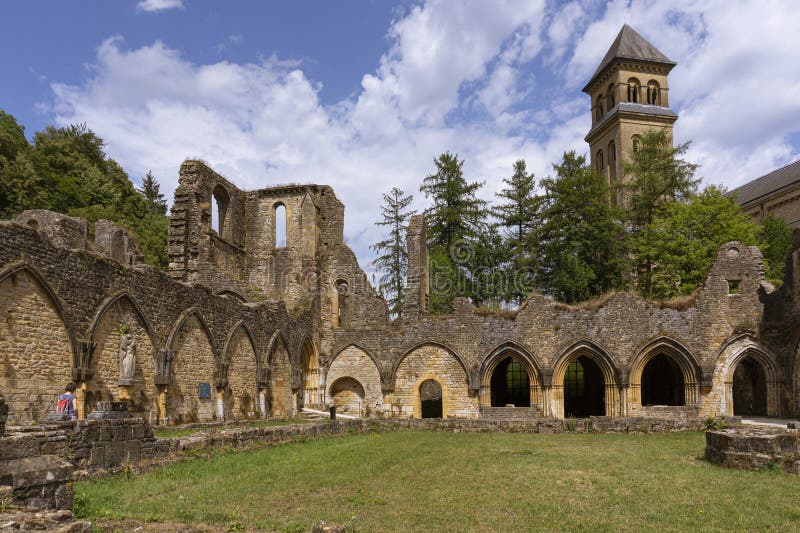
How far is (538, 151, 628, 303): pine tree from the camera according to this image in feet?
92.7

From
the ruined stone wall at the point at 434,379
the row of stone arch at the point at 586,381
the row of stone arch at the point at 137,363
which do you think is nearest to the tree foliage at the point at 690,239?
the row of stone arch at the point at 586,381

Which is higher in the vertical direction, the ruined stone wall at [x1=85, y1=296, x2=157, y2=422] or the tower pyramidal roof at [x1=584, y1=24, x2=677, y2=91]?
the tower pyramidal roof at [x1=584, y1=24, x2=677, y2=91]

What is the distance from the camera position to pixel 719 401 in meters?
20.6

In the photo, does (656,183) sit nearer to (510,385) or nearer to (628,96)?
(510,385)

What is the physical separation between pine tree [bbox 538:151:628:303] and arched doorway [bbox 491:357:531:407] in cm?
464

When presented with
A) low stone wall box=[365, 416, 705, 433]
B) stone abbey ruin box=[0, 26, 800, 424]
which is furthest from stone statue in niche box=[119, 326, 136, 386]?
low stone wall box=[365, 416, 705, 433]

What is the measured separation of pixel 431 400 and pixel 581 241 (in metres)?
9.71

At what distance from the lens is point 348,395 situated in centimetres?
2356

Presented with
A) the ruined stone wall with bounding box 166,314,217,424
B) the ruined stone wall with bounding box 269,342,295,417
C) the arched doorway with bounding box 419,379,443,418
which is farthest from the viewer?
the arched doorway with bounding box 419,379,443,418

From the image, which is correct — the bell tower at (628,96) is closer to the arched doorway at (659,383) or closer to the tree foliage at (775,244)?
the tree foliage at (775,244)

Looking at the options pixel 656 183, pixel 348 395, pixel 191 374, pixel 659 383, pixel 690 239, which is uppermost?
pixel 656 183

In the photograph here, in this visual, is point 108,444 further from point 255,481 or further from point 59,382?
point 59,382

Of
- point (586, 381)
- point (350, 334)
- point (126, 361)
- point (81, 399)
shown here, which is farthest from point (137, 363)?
point (586, 381)

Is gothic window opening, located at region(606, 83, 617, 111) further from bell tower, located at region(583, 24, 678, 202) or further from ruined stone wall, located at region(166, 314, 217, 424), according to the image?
ruined stone wall, located at region(166, 314, 217, 424)
